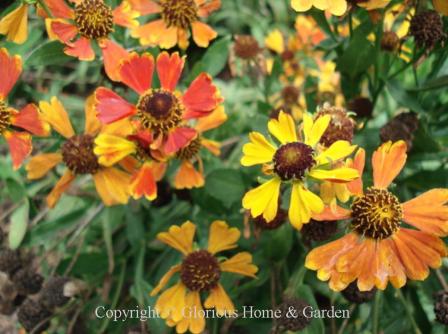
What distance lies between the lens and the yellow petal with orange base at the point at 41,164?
138cm

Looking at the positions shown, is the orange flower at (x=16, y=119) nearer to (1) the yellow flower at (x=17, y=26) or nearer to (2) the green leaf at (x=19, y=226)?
(1) the yellow flower at (x=17, y=26)

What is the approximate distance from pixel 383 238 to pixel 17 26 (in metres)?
0.80

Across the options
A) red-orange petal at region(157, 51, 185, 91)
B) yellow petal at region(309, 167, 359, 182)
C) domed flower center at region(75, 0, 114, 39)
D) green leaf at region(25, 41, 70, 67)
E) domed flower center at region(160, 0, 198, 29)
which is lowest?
yellow petal at region(309, 167, 359, 182)

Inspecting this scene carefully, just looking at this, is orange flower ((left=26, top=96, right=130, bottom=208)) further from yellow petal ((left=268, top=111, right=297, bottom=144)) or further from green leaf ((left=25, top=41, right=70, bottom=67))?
yellow petal ((left=268, top=111, right=297, bottom=144))

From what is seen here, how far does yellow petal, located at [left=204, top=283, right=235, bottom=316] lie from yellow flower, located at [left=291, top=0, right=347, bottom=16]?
0.61m

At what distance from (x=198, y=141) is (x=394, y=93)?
45 centimetres

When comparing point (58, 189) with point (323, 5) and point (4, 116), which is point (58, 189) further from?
point (323, 5)

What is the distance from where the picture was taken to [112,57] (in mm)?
1264

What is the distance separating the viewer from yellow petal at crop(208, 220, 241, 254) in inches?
52.1

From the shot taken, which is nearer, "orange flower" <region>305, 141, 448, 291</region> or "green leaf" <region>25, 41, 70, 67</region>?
"orange flower" <region>305, 141, 448, 291</region>

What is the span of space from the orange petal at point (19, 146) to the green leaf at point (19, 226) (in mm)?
267

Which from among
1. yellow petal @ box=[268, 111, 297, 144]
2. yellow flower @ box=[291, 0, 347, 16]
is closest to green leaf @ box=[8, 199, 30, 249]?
yellow petal @ box=[268, 111, 297, 144]

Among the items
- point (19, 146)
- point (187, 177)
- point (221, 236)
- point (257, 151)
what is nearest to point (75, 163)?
point (19, 146)

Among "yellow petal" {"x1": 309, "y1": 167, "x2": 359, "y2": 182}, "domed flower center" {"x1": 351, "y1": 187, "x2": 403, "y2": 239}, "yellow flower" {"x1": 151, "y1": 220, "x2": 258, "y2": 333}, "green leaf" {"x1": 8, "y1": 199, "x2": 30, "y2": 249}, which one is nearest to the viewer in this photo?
"yellow petal" {"x1": 309, "y1": 167, "x2": 359, "y2": 182}
